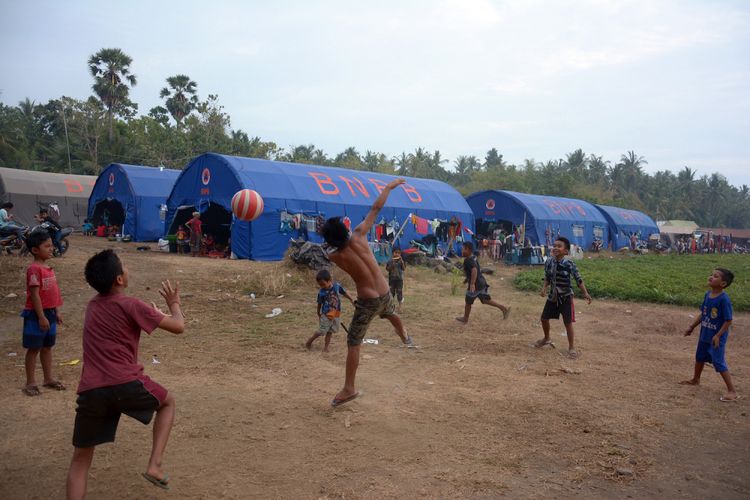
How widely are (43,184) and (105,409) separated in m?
30.2

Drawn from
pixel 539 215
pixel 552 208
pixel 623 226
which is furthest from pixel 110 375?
pixel 623 226

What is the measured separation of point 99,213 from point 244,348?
2493cm

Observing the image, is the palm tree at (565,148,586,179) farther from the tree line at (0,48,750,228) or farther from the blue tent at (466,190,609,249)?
the blue tent at (466,190,609,249)

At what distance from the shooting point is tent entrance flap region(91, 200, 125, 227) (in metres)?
29.0

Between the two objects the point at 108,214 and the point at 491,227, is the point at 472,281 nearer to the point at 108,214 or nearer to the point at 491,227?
the point at 491,227

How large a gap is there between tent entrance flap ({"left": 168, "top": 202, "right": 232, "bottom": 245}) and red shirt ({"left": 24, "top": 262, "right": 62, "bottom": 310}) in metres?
17.5

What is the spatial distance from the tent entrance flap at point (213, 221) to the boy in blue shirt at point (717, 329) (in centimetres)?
1918

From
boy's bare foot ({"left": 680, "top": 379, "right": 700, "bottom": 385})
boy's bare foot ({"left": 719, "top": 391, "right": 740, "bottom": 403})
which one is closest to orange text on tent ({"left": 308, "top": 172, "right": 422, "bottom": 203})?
boy's bare foot ({"left": 680, "top": 379, "right": 700, "bottom": 385})

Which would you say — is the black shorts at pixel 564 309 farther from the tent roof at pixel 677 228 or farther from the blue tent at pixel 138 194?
the tent roof at pixel 677 228

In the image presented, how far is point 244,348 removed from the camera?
8109 millimetres

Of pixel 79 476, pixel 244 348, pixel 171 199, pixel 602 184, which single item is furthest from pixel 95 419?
pixel 602 184

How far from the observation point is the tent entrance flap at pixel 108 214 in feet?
95.0

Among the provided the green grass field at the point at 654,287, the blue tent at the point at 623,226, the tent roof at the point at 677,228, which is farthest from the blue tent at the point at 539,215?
the tent roof at the point at 677,228

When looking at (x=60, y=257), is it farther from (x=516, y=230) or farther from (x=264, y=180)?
(x=516, y=230)
